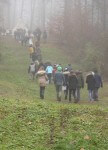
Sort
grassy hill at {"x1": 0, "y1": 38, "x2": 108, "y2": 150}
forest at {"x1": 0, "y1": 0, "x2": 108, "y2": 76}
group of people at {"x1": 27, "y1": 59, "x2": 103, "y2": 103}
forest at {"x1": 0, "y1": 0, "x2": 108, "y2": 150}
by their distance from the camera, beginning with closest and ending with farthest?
grassy hill at {"x1": 0, "y1": 38, "x2": 108, "y2": 150} < forest at {"x1": 0, "y1": 0, "x2": 108, "y2": 150} < group of people at {"x1": 27, "y1": 59, "x2": 103, "y2": 103} < forest at {"x1": 0, "y1": 0, "x2": 108, "y2": 76}

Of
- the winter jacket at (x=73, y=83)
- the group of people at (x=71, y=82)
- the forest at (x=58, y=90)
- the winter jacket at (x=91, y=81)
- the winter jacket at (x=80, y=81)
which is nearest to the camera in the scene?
the forest at (x=58, y=90)

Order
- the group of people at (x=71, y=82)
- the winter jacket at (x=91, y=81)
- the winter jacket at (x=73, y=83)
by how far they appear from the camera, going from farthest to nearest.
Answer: the winter jacket at (x=91, y=81) → the group of people at (x=71, y=82) → the winter jacket at (x=73, y=83)

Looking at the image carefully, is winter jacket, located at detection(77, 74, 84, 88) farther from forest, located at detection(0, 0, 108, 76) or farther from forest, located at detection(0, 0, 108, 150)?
forest, located at detection(0, 0, 108, 76)

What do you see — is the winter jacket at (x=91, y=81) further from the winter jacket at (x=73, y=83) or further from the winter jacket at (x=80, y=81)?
the winter jacket at (x=73, y=83)

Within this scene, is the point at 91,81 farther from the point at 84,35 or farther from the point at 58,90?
the point at 84,35

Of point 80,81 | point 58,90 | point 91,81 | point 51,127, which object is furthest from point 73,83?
Result: point 51,127

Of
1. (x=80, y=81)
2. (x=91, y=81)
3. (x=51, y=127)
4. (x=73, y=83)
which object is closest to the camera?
(x=51, y=127)

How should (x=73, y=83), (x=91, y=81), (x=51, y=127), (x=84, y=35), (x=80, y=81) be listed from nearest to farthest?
(x=51, y=127) < (x=73, y=83) < (x=80, y=81) < (x=91, y=81) < (x=84, y=35)

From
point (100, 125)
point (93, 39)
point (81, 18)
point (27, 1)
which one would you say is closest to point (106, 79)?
point (93, 39)

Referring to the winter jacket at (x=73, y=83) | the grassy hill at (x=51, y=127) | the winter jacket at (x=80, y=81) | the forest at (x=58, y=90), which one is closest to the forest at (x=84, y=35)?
the forest at (x=58, y=90)

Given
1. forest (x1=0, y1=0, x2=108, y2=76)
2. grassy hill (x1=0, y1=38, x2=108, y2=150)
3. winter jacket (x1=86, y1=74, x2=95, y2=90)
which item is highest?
forest (x1=0, y1=0, x2=108, y2=76)

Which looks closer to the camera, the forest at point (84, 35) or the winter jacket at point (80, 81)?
the winter jacket at point (80, 81)

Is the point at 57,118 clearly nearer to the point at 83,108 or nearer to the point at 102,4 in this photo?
the point at 83,108

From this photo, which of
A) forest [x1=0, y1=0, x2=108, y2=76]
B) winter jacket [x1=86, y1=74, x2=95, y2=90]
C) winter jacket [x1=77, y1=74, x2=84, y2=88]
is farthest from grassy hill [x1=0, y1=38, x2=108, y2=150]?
forest [x1=0, y1=0, x2=108, y2=76]
